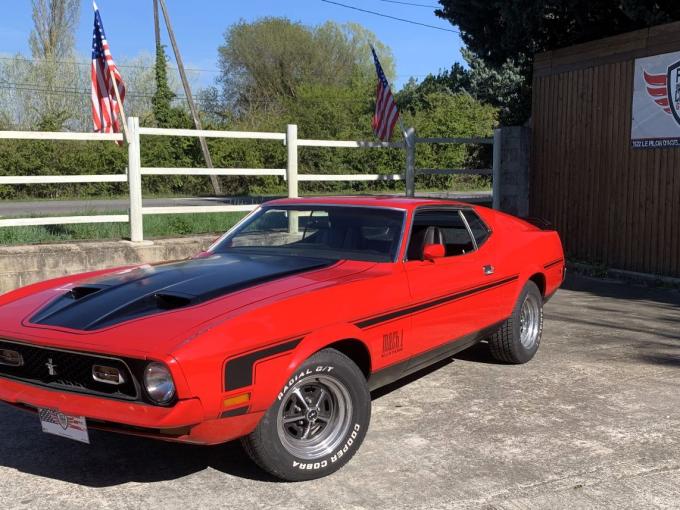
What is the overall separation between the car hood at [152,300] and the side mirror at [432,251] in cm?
42

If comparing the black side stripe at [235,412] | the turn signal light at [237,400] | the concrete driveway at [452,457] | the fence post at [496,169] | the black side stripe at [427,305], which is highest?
the fence post at [496,169]

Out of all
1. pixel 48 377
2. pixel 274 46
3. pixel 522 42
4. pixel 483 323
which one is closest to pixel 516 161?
pixel 522 42

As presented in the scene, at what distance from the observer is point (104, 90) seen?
28.8 feet

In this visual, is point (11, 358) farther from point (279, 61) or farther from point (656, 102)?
point (279, 61)

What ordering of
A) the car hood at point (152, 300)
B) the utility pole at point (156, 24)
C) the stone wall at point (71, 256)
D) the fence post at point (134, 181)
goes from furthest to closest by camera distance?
the utility pole at point (156, 24)
the fence post at point (134, 181)
the stone wall at point (71, 256)
the car hood at point (152, 300)

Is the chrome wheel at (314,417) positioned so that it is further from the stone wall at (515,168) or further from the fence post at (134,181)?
the stone wall at (515,168)

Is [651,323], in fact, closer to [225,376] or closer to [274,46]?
[225,376]

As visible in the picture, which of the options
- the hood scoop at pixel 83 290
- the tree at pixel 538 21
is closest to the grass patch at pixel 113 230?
the hood scoop at pixel 83 290

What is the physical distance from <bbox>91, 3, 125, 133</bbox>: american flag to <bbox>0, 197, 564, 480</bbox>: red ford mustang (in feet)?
14.5

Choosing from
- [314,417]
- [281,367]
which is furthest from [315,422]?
[281,367]

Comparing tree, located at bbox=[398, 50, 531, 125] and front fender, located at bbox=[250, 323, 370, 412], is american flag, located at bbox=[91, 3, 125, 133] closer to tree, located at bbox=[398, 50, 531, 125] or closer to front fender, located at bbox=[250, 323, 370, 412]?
front fender, located at bbox=[250, 323, 370, 412]

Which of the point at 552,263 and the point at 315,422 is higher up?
the point at 552,263

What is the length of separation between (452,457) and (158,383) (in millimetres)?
1684

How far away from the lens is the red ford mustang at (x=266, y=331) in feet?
10.1
